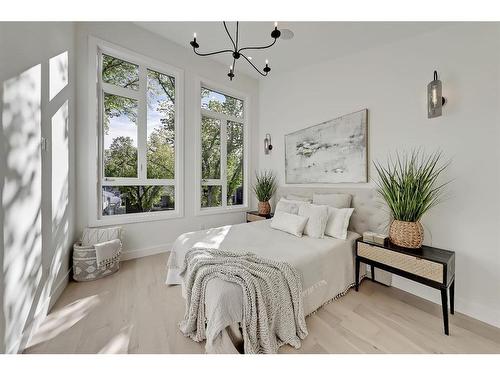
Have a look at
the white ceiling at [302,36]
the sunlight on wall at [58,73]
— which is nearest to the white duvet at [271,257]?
the sunlight on wall at [58,73]

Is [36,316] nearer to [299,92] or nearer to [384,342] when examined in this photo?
[384,342]

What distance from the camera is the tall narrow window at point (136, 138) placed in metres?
2.72

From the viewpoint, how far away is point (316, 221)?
2.29 m

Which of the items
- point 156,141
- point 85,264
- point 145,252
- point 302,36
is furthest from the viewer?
point 156,141

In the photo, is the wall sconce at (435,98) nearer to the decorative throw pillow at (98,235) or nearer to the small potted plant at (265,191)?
the small potted plant at (265,191)

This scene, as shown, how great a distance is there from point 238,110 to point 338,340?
12.3 feet

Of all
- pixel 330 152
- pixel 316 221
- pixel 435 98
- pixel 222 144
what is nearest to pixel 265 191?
pixel 222 144

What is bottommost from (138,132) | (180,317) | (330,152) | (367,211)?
(180,317)

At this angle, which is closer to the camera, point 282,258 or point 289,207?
point 282,258

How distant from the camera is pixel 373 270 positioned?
232 cm

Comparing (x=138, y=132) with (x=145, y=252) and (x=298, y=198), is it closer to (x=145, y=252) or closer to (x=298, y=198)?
(x=145, y=252)

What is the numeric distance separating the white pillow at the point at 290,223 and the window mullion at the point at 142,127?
2.00m

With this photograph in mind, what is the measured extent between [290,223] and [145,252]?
2.14 metres
